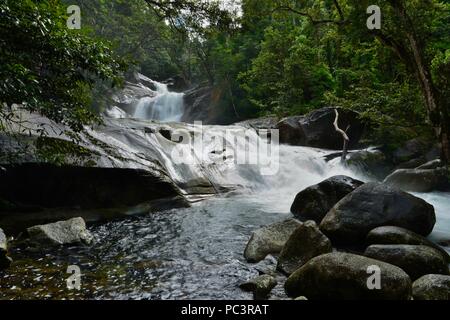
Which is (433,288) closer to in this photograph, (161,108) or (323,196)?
(323,196)

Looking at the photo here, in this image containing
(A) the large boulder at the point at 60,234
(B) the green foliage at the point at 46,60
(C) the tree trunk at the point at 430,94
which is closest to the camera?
(B) the green foliage at the point at 46,60

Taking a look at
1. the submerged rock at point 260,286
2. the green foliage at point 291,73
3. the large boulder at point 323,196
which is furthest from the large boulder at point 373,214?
the green foliage at point 291,73

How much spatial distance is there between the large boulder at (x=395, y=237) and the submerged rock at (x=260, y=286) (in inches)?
96.1

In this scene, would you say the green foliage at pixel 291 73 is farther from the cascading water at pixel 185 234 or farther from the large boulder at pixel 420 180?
the large boulder at pixel 420 180

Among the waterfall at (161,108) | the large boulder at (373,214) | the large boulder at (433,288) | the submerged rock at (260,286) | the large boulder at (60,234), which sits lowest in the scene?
the submerged rock at (260,286)

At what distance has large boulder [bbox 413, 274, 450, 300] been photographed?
4.52 m

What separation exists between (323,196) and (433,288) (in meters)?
4.76

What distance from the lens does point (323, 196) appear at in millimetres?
9312

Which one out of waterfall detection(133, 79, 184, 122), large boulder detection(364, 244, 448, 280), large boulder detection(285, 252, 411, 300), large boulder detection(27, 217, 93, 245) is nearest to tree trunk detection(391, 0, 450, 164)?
large boulder detection(364, 244, 448, 280)

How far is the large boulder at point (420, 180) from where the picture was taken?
41.2 feet

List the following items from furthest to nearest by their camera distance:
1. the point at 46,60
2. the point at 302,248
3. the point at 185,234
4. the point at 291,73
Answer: the point at 291,73
the point at 185,234
the point at 302,248
the point at 46,60

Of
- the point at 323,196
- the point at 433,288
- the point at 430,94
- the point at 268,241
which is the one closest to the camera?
the point at 433,288

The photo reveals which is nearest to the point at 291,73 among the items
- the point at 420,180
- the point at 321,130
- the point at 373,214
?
the point at 321,130

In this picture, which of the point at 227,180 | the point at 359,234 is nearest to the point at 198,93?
the point at 227,180
